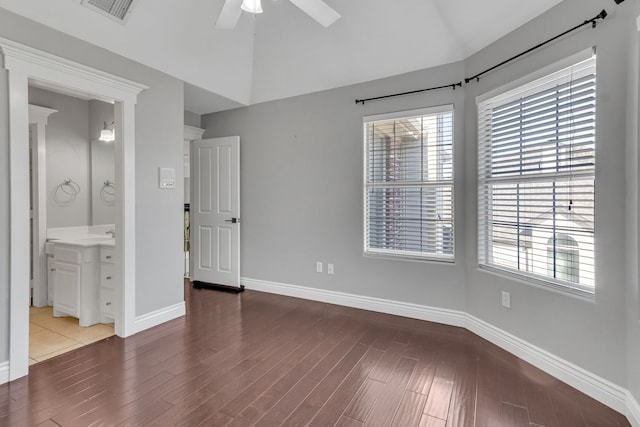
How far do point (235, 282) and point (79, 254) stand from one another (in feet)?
6.04

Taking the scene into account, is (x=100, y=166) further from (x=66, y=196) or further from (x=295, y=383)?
(x=295, y=383)

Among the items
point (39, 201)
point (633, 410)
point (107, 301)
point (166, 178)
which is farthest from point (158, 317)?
point (633, 410)

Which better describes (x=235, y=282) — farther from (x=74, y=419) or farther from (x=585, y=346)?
(x=585, y=346)

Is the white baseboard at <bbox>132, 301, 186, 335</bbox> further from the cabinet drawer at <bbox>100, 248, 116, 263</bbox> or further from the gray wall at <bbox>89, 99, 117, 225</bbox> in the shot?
the gray wall at <bbox>89, 99, 117, 225</bbox>

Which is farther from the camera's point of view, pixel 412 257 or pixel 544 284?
pixel 412 257

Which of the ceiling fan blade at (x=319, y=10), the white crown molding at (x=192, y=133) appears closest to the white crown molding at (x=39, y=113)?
the white crown molding at (x=192, y=133)

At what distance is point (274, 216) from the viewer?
4.33 m

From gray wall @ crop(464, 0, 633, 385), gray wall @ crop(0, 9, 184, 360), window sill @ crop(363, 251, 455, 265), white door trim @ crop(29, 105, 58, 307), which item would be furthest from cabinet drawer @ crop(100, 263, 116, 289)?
gray wall @ crop(464, 0, 633, 385)

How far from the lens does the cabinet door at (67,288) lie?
3.21m

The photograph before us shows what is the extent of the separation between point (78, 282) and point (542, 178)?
4.21 metres

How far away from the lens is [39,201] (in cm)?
385

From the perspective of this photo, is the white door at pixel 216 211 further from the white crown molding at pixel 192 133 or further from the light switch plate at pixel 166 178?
the light switch plate at pixel 166 178

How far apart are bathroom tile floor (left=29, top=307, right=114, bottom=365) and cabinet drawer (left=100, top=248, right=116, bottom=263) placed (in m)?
0.65

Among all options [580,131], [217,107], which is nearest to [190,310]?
[217,107]
